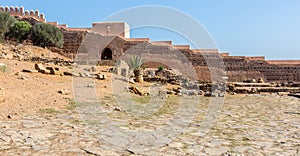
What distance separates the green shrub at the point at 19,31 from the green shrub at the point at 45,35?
21.4 inches

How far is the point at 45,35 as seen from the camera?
22.3 meters

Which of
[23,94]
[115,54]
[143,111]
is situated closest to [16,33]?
[115,54]

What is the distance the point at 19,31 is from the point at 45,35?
2.24m

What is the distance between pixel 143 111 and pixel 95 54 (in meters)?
18.7

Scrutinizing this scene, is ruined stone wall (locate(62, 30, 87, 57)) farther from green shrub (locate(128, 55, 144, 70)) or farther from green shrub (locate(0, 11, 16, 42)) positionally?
green shrub (locate(128, 55, 144, 70))

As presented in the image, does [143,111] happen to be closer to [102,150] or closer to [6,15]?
[102,150]

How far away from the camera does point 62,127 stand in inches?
153

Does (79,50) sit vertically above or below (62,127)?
above

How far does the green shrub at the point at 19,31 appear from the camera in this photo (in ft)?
73.7

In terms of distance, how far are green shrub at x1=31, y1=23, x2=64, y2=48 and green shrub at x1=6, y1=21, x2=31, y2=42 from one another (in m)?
0.54

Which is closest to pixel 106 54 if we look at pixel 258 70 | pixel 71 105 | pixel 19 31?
pixel 19 31

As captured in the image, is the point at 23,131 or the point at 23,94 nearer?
the point at 23,131

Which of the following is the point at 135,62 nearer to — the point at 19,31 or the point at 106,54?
the point at 106,54

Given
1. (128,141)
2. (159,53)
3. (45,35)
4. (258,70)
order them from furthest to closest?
(159,53)
(45,35)
(258,70)
(128,141)
